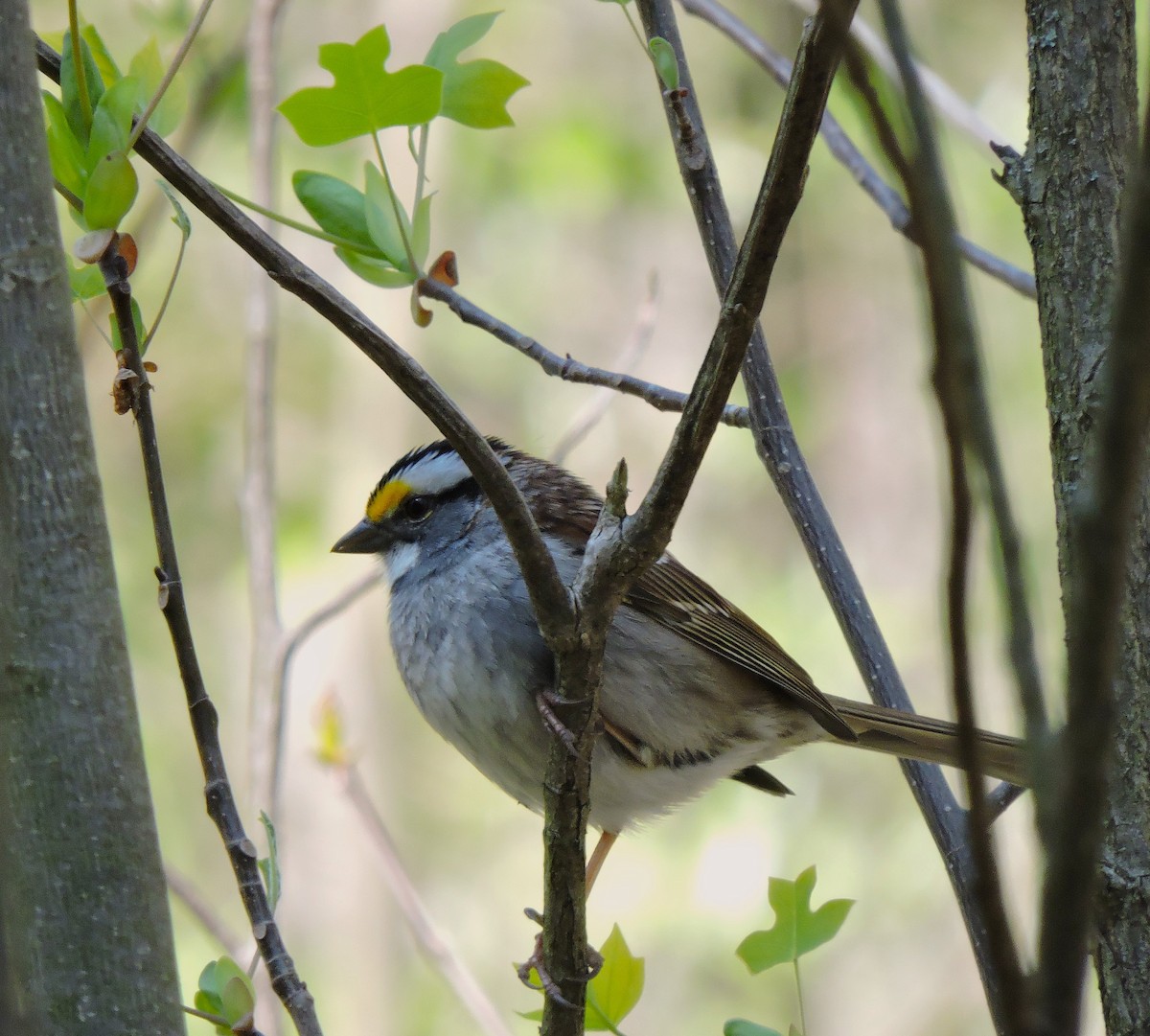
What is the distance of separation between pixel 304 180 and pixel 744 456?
6.06 m

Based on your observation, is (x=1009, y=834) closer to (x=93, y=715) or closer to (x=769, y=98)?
(x=769, y=98)

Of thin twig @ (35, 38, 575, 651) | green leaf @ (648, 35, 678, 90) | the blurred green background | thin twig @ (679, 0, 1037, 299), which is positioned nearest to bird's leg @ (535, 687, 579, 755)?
thin twig @ (35, 38, 575, 651)

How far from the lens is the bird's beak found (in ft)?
10.6

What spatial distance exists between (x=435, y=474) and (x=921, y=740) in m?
1.25

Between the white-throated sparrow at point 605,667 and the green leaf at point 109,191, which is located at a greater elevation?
the white-throated sparrow at point 605,667

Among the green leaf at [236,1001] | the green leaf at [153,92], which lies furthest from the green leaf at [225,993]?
the green leaf at [153,92]

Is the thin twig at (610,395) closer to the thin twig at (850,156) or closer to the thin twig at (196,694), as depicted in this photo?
the thin twig at (850,156)

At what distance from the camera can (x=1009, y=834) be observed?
22.8ft

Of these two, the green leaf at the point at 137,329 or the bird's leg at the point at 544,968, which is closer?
the green leaf at the point at 137,329

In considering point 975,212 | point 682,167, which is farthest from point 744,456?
point 682,167

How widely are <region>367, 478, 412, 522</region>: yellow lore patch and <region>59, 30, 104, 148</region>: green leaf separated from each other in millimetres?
1682

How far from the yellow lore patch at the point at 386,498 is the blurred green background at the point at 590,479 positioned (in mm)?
3070

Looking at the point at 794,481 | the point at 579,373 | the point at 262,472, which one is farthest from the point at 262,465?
the point at 794,481

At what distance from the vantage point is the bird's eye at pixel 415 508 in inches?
125
